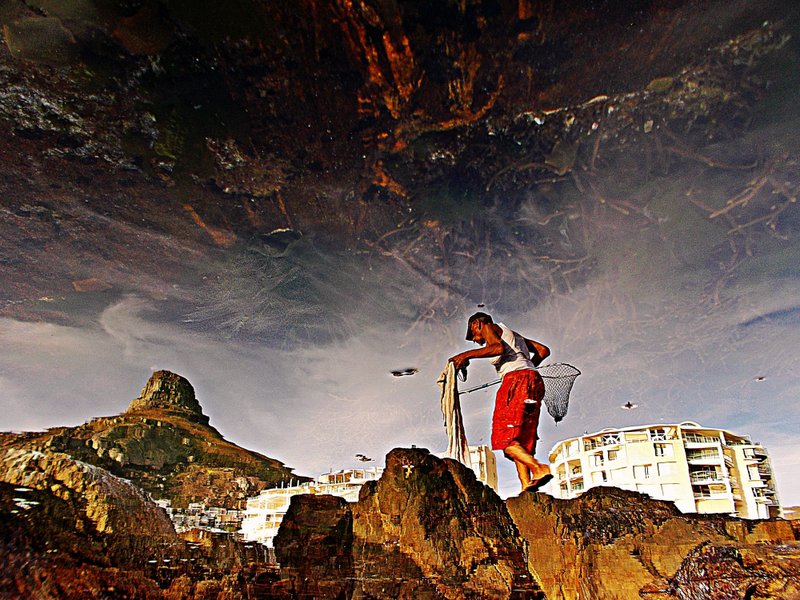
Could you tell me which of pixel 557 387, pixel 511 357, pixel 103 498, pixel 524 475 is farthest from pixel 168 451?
pixel 557 387

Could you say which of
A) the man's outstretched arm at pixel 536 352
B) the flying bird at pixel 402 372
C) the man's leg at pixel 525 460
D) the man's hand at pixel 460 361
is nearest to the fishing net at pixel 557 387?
the man's outstretched arm at pixel 536 352

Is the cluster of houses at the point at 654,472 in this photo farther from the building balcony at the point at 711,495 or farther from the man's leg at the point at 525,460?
the man's leg at the point at 525,460

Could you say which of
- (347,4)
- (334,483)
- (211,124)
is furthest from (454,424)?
(347,4)

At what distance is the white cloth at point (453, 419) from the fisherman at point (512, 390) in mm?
99

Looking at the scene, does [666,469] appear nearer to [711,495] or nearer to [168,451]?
[711,495]

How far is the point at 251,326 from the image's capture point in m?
3.53

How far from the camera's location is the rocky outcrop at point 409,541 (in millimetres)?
2373

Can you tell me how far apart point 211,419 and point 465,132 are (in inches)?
99.5

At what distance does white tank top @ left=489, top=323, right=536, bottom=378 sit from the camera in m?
3.29

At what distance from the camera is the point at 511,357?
3.33 metres

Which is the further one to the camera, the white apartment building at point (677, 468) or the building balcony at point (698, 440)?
the building balcony at point (698, 440)

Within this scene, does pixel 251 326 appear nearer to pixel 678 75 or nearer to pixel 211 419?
pixel 211 419

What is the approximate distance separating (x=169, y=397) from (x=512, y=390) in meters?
2.11

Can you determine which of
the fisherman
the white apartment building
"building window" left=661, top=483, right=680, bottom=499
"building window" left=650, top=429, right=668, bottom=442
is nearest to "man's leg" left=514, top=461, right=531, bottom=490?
the fisherman
